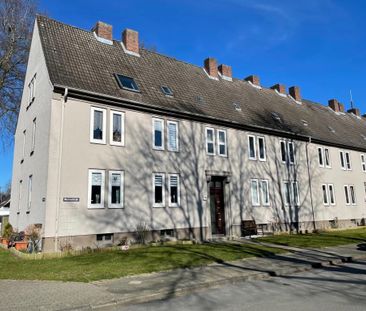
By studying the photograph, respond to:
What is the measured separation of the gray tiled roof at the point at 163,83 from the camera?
1739 cm

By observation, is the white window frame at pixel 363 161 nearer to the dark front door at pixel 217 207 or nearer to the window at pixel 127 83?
the dark front door at pixel 217 207

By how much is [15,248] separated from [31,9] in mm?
18559

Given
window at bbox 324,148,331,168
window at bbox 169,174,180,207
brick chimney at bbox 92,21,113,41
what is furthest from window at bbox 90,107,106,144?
window at bbox 324,148,331,168

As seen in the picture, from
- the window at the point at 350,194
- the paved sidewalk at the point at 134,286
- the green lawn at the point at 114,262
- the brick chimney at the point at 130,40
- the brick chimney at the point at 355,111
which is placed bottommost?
the paved sidewalk at the point at 134,286

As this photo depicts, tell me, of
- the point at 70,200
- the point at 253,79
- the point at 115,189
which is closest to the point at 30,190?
the point at 70,200

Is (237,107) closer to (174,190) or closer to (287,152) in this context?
(287,152)

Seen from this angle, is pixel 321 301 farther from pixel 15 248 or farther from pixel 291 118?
pixel 291 118

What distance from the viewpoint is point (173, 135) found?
19.5 metres

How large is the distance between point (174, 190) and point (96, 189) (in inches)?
178

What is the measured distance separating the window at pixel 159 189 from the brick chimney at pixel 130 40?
28.9ft

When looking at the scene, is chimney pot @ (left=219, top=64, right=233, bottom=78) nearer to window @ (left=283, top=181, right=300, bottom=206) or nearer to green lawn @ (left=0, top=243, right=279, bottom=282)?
window @ (left=283, top=181, right=300, bottom=206)

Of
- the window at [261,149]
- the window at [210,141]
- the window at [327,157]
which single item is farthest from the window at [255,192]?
the window at [327,157]

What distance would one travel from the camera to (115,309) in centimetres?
731

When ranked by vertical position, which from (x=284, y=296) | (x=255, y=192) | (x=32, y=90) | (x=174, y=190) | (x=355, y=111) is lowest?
(x=284, y=296)
